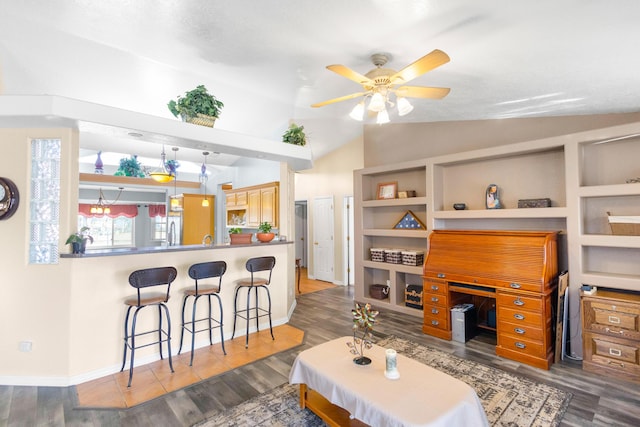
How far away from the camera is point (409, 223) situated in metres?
4.91

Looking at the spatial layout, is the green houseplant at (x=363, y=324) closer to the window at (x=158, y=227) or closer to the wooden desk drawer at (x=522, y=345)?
the wooden desk drawer at (x=522, y=345)

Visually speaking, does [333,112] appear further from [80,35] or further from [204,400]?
[204,400]

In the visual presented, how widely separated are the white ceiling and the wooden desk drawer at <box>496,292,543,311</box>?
2004 millimetres

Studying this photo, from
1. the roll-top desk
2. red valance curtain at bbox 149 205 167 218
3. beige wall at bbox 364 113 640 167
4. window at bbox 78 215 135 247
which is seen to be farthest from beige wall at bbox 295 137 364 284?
window at bbox 78 215 135 247

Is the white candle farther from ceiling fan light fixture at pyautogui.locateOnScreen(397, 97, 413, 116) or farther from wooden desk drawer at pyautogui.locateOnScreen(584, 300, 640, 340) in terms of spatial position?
wooden desk drawer at pyautogui.locateOnScreen(584, 300, 640, 340)

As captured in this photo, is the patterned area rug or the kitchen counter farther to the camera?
the kitchen counter

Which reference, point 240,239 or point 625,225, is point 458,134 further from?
point 240,239

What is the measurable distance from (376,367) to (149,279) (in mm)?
2127

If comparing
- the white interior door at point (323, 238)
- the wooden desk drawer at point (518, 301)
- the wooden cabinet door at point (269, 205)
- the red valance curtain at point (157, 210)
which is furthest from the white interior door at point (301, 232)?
the wooden desk drawer at point (518, 301)

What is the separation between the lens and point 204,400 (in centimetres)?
248

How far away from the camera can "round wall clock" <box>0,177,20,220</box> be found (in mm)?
2725

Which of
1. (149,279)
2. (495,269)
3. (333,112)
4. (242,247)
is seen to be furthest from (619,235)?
(149,279)

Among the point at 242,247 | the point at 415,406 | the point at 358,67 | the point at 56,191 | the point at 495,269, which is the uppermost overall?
the point at 358,67

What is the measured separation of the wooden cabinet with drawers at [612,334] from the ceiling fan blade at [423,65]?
269 cm
